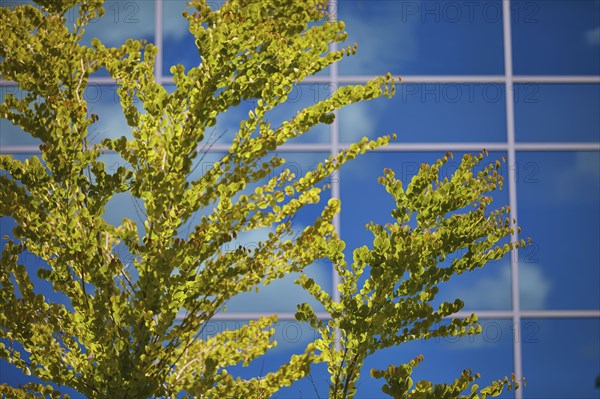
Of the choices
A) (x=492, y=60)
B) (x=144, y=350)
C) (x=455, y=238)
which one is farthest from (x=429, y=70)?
(x=144, y=350)

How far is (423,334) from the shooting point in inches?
154

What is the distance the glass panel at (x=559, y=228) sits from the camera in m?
7.71

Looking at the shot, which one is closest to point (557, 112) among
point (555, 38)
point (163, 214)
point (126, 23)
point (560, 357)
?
point (555, 38)

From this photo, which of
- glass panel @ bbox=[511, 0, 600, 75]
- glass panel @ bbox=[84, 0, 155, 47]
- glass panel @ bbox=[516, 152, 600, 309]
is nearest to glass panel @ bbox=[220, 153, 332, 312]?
glass panel @ bbox=[516, 152, 600, 309]

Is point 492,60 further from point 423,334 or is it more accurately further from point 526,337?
point 423,334

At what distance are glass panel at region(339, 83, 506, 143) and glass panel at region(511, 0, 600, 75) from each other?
1.37 feet

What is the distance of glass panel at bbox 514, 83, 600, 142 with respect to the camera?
7.93 m

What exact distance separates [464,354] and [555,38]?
297 cm

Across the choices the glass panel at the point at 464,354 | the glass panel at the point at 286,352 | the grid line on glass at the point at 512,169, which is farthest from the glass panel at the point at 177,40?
→ the glass panel at the point at 464,354

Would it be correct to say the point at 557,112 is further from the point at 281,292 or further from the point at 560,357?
the point at 281,292

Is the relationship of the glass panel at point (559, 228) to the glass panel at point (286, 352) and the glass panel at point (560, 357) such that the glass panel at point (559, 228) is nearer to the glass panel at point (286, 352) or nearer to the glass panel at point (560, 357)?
the glass panel at point (560, 357)

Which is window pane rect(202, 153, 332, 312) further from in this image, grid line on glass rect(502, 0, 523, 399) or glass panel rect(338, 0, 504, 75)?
grid line on glass rect(502, 0, 523, 399)

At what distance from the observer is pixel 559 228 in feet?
25.5

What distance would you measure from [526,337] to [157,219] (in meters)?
4.83
